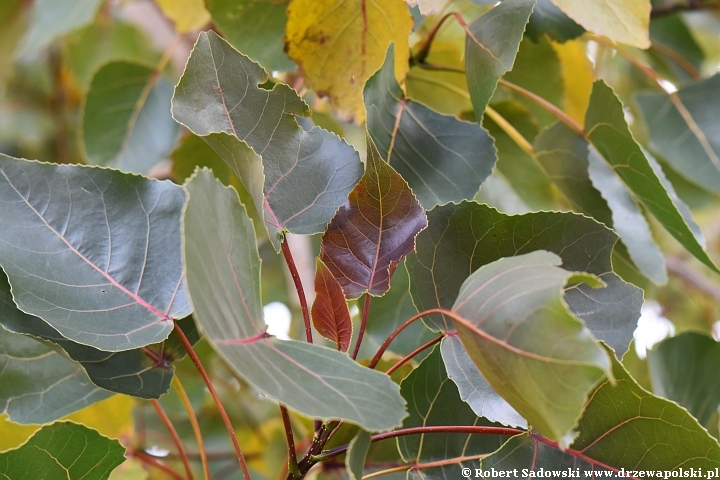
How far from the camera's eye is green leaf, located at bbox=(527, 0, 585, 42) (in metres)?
0.60

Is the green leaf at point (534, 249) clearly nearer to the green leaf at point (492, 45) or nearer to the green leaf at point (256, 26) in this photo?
the green leaf at point (492, 45)

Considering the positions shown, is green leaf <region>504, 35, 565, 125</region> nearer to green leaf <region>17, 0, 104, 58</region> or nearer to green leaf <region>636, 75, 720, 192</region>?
green leaf <region>636, 75, 720, 192</region>

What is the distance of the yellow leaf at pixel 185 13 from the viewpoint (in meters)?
0.86

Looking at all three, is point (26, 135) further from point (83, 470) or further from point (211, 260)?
point (211, 260)

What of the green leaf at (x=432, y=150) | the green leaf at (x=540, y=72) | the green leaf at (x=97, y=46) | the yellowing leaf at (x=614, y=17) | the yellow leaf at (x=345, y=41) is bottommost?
the green leaf at (x=432, y=150)

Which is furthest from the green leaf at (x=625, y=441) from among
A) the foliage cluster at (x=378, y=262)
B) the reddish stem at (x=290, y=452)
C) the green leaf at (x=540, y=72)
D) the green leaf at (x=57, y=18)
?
the green leaf at (x=57, y=18)

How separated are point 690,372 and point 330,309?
42 cm

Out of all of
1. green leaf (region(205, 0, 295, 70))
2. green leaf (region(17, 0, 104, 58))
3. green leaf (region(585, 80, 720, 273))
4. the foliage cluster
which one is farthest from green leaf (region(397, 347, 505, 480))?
green leaf (region(17, 0, 104, 58))

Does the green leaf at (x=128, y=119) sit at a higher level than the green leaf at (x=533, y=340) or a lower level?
higher

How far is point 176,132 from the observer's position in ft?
2.71

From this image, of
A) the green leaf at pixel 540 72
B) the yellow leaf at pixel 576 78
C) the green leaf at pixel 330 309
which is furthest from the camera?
the yellow leaf at pixel 576 78

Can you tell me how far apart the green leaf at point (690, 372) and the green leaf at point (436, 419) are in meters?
0.27

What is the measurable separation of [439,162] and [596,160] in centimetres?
17

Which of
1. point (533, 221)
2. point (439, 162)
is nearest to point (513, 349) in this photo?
point (533, 221)
